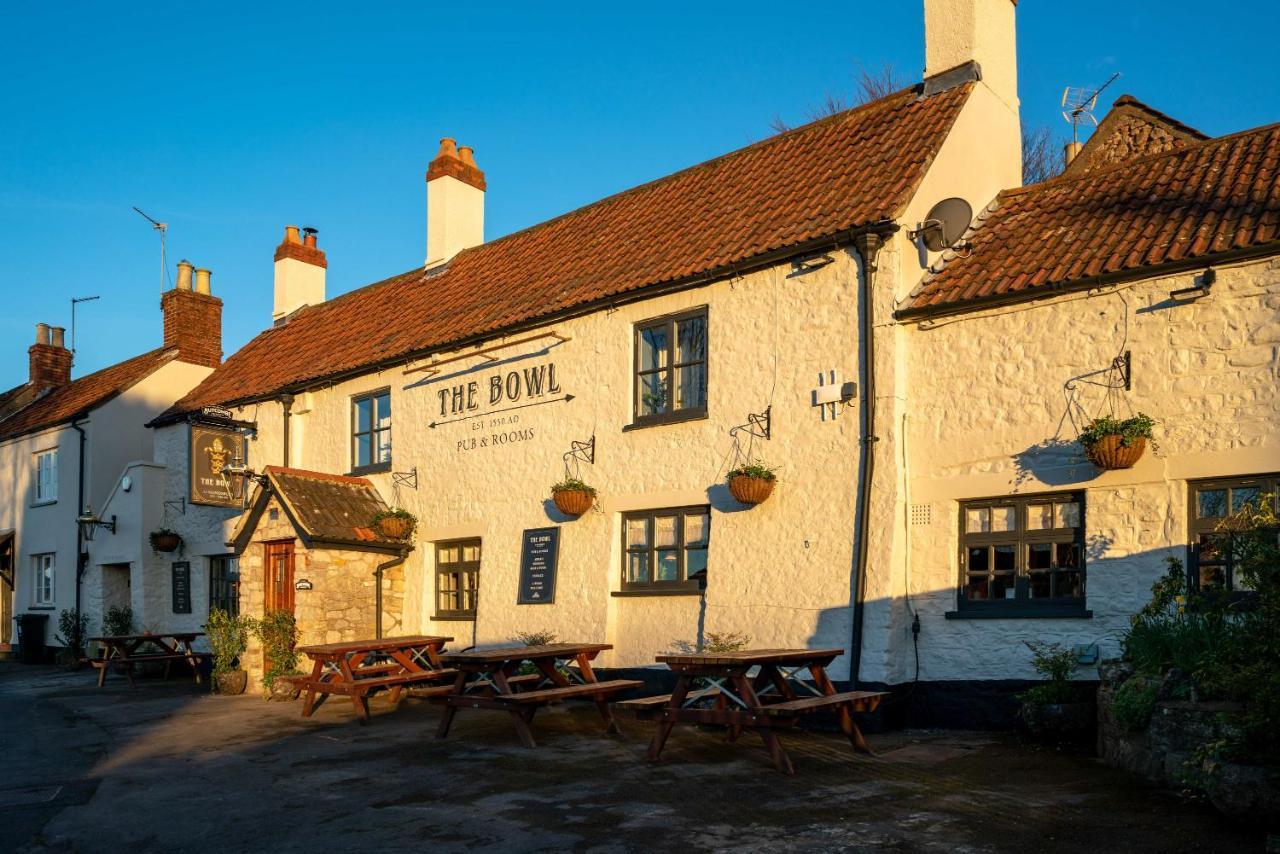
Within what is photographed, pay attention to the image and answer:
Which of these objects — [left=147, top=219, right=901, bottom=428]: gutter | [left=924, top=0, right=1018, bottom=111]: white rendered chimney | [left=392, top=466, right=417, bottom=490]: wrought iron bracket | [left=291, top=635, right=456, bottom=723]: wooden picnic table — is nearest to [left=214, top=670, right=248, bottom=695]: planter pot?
[left=291, top=635, right=456, bottom=723]: wooden picnic table

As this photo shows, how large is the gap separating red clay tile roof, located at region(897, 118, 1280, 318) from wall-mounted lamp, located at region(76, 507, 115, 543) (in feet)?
58.7

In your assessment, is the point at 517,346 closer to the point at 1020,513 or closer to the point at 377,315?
the point at 377,315

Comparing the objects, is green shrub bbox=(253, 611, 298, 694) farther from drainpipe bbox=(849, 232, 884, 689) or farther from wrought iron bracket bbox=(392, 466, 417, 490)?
drainpipe bbox=(849, 232, 884, 689)

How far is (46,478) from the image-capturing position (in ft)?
85.5

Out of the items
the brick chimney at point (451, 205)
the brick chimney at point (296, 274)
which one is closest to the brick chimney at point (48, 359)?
the brick chimney at point (296, 274)

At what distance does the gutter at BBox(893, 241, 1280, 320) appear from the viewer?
32.0ft

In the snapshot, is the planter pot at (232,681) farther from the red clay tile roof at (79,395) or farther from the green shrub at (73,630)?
the red clay tile roof at (79,395)

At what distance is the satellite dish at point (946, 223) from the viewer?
12.0m

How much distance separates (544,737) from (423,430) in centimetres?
676

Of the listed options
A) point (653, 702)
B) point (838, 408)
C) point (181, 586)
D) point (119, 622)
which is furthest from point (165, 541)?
point (838, 408)

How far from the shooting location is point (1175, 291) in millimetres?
10086

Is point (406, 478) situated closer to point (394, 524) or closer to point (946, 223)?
point (394, 524)

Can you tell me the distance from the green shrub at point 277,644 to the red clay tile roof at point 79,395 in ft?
36.1

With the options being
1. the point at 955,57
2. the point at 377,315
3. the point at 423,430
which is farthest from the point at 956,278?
the point at 377,315
